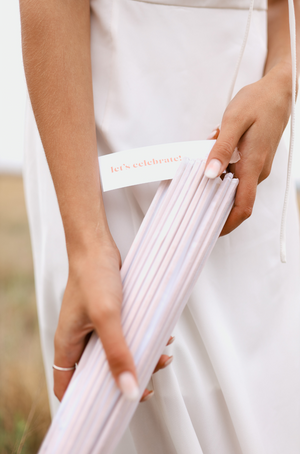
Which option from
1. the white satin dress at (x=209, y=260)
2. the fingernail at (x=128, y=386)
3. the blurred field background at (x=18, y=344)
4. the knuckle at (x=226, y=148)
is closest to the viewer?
the fingernail at (x=128, y=386)

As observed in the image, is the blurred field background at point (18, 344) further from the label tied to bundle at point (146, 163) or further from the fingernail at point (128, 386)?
the label tied to bundle at point (146, 163)

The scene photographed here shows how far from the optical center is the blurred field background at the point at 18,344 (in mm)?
1414

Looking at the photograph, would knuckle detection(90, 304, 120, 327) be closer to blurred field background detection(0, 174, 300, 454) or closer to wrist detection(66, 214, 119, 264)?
wrist detection(66, 214, 119, 264)

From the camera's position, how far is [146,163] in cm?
55

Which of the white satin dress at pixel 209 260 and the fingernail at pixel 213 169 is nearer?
the fingernail at pixel 213 169

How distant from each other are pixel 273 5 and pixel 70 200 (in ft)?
2.33

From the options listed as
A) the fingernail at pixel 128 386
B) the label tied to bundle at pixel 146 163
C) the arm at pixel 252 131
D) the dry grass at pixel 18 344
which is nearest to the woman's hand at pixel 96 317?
the fingernail at pixel 128 386

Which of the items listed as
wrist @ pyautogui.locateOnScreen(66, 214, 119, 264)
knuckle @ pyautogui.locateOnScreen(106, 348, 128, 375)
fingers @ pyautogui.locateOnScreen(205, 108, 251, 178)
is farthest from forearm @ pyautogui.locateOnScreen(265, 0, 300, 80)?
knuckle @ pyautogui.locateOnScreen(106, 348, 128, 375)

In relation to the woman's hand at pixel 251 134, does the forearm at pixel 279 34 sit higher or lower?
higher

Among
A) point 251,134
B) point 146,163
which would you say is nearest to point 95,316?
point 146,163

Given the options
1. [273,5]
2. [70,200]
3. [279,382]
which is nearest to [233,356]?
[279,382]

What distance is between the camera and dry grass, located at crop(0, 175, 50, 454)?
142 centimetres

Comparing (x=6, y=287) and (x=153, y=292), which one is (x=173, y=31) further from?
(x=6, y=287)

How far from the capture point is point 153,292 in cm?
47
